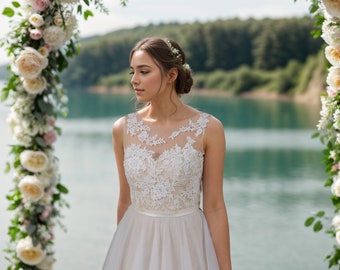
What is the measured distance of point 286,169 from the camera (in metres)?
17.9

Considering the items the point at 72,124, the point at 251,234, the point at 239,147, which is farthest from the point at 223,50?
the point at 251,234

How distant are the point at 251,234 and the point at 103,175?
714 cm

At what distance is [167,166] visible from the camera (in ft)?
8.09

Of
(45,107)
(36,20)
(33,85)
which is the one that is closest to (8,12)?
(36,20)

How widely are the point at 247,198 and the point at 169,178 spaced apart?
36.8 feet

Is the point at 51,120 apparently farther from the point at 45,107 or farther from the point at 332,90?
the point at 332,90

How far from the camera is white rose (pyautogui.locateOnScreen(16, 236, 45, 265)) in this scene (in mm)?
4027

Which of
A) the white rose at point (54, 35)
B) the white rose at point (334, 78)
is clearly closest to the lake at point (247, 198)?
the white rose at point (334, 78)

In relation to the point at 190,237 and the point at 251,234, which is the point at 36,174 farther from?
the point at 251,234

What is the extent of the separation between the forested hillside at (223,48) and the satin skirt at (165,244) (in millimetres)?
64082

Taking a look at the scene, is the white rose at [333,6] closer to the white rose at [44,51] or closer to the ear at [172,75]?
the ear at [172,75]

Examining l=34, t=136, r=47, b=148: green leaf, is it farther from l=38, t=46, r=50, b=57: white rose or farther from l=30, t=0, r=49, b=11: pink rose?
l=30, t=0, r=49, b=11: pink rose

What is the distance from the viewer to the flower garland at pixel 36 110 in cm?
377

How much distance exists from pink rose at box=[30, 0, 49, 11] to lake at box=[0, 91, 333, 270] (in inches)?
41.0
